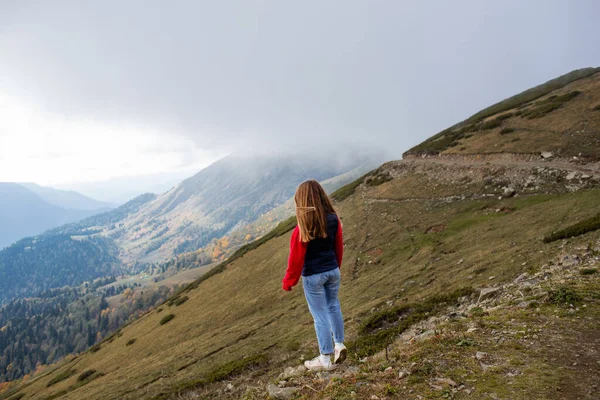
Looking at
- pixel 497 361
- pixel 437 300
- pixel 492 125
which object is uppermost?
pixel 492 125

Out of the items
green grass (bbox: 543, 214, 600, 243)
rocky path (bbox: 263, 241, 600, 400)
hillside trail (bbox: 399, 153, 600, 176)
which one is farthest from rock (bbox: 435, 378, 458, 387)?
hillside trail (bbox: 399, 153, 600, 176)

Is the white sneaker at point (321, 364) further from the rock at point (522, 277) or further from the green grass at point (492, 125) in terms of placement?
the green grass at point (492, 125)

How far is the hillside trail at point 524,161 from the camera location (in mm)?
34094

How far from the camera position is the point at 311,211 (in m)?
8.59

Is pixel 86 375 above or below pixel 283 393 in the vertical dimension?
below

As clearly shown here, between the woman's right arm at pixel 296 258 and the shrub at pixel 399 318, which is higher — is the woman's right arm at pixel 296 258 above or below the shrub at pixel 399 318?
above

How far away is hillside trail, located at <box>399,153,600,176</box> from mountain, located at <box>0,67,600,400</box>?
0.23m

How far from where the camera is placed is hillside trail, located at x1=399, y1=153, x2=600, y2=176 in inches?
1342

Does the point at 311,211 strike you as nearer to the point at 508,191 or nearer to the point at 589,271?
the point at 589,271

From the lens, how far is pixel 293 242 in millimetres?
8773

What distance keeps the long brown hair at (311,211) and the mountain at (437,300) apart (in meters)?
3.65

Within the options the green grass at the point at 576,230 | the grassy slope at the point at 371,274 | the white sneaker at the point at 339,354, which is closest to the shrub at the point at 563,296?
the grassy slope at the point at 371,274

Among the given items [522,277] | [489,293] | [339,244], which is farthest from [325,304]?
[522,277]

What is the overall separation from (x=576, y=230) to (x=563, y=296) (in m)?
12.0
